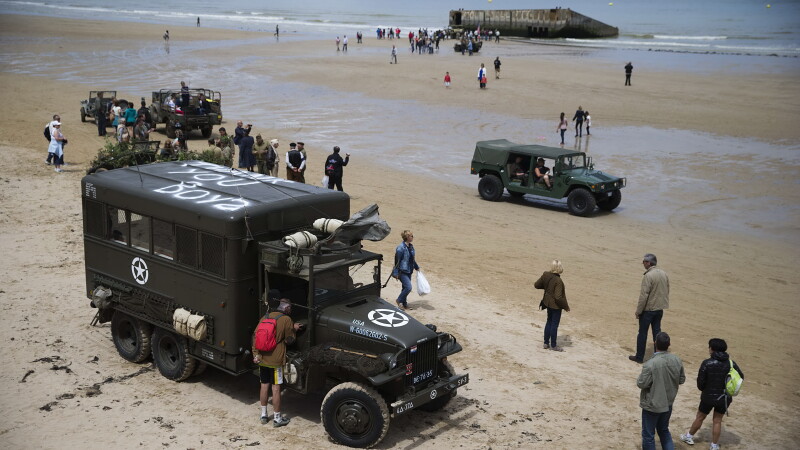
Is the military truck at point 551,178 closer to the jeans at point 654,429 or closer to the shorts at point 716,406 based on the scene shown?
the shorts at point 716,406

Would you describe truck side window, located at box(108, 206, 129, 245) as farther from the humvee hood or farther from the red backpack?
the humvee hood

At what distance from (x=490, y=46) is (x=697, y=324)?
63516 mm

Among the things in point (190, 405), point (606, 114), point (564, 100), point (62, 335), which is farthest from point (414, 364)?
point (564, 100)

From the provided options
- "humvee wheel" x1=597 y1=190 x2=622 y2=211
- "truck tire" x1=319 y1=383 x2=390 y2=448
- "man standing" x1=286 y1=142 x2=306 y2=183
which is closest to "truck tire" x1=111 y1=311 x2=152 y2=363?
"truck tire" x1=319 y1=383 x2=390 y2=448

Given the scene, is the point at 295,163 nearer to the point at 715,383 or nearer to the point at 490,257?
the point at 490,257

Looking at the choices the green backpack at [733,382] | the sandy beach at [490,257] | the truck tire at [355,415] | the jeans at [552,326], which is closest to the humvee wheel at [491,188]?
the sandy beach at [490,257]

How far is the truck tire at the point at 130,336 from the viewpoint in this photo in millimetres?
11133

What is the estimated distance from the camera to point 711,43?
87750 mm

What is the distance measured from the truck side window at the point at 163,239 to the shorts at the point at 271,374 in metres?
2.01

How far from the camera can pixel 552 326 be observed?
12328 millimetres

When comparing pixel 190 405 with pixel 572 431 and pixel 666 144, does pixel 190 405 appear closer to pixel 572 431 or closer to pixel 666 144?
pixel 572 431

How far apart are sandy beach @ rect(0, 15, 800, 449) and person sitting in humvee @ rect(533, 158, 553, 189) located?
895mm

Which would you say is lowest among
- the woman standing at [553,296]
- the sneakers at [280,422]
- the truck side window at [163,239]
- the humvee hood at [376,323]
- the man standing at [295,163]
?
the sneakers at [280,422]

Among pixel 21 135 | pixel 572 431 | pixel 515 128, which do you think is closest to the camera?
pixel 572 431
